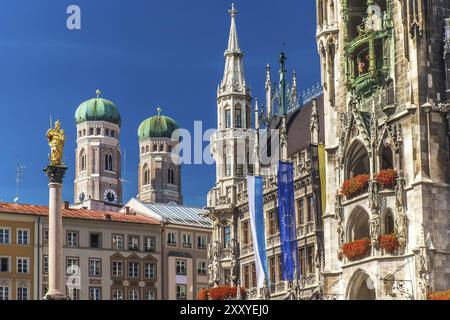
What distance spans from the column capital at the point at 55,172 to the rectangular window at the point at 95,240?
36622mm

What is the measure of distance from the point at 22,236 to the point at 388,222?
159 ft

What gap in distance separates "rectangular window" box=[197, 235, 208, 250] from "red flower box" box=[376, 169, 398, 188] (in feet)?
185

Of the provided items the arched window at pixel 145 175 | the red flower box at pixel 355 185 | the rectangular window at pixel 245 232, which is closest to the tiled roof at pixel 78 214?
the rectangular window at pixel 245 232

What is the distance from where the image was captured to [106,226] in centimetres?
10394

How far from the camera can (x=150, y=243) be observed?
106875mm

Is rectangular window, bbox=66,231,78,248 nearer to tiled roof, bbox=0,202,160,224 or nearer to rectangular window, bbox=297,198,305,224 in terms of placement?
tiled roof, bbox=0,202,160,224

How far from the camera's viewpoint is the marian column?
64688 mm

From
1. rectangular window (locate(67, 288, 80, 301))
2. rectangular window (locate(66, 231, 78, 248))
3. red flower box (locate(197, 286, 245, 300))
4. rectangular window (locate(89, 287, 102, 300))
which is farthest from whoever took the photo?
rectangular window (locate(66, 231, 78, 248))

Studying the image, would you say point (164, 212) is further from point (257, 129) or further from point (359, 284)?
point (359, 284)

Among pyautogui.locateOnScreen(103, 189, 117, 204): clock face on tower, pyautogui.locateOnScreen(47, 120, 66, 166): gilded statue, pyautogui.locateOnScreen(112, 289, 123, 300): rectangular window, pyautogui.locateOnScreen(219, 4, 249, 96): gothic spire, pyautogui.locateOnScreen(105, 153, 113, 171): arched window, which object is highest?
pyautogui.locateOnScreen(105, 153, 113, 171): arched window

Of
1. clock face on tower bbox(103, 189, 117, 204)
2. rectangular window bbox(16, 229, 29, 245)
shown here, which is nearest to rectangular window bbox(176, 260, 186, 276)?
rectangular window bbox(16, 229, 29, 245)

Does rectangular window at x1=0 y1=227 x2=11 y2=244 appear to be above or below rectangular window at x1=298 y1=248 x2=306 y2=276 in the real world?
above

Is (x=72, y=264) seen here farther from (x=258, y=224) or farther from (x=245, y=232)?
(x=258, y=224)

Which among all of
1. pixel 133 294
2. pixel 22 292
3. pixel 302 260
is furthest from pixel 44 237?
pixel 302 260
